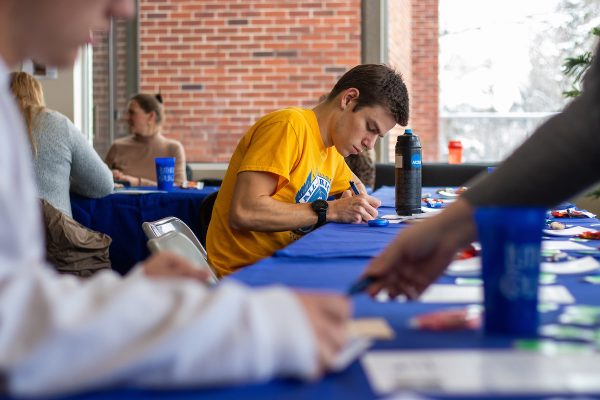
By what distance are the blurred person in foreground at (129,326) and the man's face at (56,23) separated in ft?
0.27

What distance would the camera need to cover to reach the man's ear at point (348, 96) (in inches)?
115

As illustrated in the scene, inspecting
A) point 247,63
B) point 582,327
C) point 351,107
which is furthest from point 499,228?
point 247,63

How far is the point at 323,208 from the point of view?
2670 mm

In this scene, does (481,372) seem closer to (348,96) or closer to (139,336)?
(139,336)

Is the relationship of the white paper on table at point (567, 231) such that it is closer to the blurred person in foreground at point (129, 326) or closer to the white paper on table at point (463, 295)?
the white paper on table at point (463, 295)

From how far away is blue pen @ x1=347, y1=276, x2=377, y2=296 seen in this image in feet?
3.81

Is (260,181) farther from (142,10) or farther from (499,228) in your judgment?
(142,10)

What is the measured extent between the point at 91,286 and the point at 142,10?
665 centimetres

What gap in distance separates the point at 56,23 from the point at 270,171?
5.66 feet

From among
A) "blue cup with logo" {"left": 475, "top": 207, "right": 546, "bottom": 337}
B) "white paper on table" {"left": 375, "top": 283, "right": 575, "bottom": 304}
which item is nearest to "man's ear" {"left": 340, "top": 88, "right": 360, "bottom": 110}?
"white paper on table" {"left": 375, "top": 283, "right": 575, "bottom": 304}

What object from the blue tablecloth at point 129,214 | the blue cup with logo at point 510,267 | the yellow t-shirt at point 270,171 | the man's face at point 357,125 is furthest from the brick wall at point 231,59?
the blue cup with logo at point 510,267

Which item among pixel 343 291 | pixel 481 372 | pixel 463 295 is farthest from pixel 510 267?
pixel 343 291

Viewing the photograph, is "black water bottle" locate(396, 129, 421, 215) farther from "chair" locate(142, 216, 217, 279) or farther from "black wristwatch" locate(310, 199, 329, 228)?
"chair" locate(142, 216, 217, 279)

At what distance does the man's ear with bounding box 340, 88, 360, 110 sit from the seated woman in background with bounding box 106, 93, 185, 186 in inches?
126
